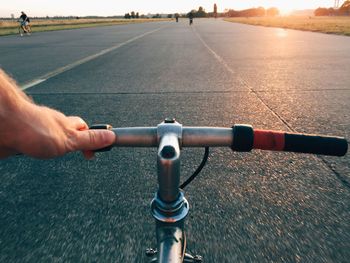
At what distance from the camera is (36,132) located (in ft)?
2.84

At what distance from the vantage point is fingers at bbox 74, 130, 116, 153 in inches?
38.7

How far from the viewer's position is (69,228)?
2014 mm

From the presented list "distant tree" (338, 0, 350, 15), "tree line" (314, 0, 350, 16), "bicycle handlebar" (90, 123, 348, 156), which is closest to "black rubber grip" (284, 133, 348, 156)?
"bicycle handlebar" (90, 123, 348, 156)

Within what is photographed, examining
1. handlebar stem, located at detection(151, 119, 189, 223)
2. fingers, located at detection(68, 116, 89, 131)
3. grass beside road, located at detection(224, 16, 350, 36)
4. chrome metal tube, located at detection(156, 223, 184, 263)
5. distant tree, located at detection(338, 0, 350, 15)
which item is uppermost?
fingers, located at detection(68, 116, 89, 131)

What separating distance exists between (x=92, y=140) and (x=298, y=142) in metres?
0.63

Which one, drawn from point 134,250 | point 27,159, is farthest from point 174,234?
point 27,159

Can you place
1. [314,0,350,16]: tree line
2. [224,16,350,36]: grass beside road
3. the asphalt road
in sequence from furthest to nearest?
[314,0,350,16]: tree line, [224,16,350,36]: grass beside road, the asphalt road

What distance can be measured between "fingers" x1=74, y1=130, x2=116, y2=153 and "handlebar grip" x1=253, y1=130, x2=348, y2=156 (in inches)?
18.2

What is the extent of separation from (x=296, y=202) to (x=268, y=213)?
27cm

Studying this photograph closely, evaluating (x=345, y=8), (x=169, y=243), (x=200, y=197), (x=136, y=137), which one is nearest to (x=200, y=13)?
(x=345, y=8)

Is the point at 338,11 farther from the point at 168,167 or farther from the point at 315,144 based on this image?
the point at 168,167

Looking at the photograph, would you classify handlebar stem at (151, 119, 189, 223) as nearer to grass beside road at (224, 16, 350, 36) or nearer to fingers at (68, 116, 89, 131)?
fingers at (68, 116, 89, 131)

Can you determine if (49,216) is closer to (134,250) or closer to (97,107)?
(134,250)

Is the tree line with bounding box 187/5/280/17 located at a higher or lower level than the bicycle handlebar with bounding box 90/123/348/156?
lower
